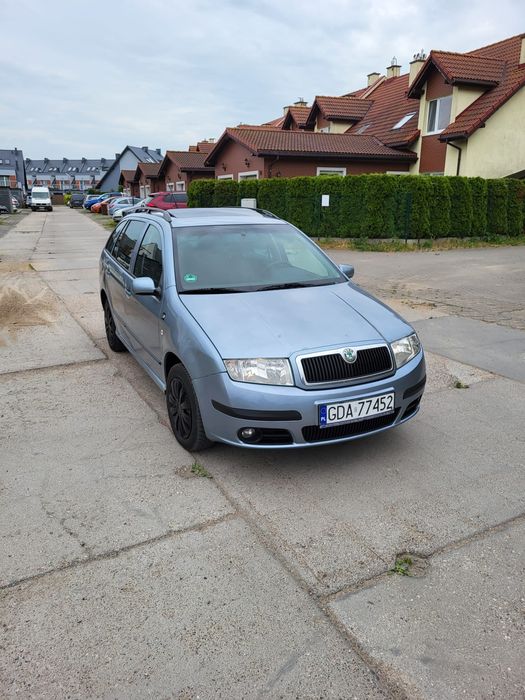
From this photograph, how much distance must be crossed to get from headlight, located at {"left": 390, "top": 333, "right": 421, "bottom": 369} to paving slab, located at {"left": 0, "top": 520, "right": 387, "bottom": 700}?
159cm

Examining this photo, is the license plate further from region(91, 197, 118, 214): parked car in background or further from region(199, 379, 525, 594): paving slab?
region(91, 197, 118, 214): parked car in background

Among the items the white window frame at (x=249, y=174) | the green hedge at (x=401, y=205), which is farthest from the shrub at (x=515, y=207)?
the white window frame at (x=249, y=174)

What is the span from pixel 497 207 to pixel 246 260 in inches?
648

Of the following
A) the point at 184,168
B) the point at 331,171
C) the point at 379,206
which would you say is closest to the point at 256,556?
the point at 379,206

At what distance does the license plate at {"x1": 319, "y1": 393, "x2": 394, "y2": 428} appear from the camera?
3.25 m

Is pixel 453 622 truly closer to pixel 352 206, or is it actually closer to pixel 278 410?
pixel 278 410

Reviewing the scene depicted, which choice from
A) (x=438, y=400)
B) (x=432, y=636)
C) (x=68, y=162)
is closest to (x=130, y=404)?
(x=438, y=400)

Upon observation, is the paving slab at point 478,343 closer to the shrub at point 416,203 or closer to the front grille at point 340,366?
the front grille at point 340,366

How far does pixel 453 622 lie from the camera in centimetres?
233

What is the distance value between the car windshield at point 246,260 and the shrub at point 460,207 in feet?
46.0

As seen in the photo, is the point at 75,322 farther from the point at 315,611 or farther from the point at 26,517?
the point at 315,611

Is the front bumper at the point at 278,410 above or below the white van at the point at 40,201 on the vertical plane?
below

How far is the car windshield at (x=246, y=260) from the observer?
421cm

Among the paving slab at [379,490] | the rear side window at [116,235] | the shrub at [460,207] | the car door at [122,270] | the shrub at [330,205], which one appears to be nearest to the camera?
the paving slab at [379,490]
